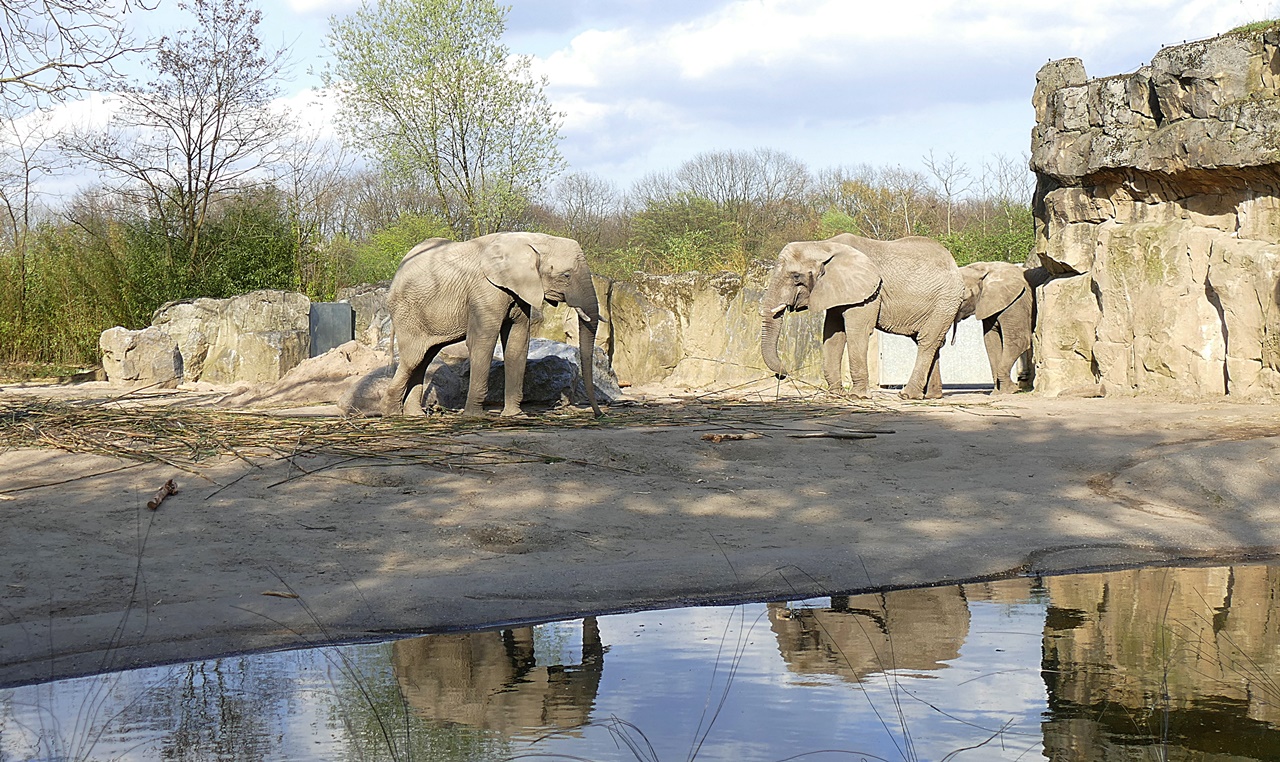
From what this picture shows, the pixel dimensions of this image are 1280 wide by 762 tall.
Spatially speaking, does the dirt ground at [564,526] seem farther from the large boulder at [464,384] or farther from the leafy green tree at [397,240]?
the leafy green tree at [397,240]

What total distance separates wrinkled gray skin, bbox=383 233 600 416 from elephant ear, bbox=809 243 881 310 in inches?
189

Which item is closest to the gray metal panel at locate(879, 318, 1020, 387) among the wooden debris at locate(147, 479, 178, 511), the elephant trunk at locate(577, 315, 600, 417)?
the elephant trunk at locate(577, 315, 600, 417)

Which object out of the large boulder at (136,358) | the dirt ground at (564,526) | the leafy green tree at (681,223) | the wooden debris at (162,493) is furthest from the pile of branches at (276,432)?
the leafy green tree at (681,223)

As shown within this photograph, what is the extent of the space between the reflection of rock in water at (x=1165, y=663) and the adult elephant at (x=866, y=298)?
911 cm

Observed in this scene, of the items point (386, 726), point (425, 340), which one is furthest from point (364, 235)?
point (386, 726)

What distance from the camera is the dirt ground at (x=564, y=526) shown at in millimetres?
5574

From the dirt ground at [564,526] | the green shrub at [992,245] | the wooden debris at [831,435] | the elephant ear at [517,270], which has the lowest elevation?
the dirt ground at [564,526]

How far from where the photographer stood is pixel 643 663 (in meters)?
4.90

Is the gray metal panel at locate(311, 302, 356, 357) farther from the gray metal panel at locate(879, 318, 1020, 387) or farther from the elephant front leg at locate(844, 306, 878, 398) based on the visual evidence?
the gray metal panel at locate(879, 318, 1020, 387)

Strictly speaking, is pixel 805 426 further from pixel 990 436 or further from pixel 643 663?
pixel 643 663

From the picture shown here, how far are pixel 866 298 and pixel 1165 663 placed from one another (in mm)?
11505

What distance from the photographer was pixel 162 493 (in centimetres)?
719

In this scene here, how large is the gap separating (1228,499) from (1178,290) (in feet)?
22.0

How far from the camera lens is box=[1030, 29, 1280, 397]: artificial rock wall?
534 inches
